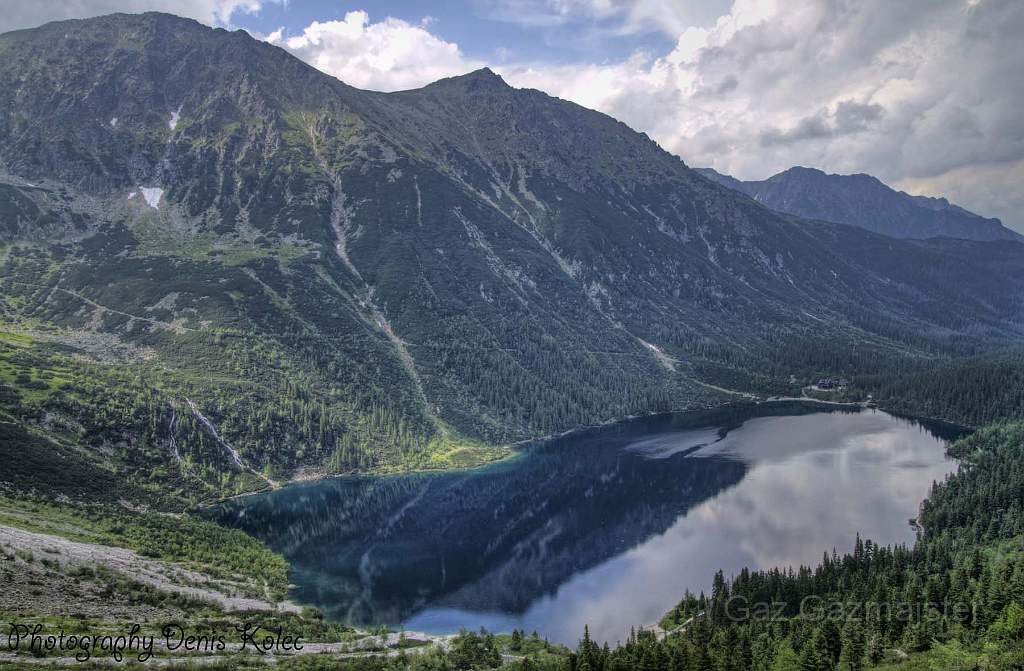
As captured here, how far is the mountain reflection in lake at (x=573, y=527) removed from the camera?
103 m

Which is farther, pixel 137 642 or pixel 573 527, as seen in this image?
pixel 573 527

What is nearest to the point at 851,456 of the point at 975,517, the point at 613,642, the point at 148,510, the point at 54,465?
the point at 975,517

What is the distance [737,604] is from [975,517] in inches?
2360

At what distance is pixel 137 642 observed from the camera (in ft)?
218

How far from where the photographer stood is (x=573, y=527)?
13912 centimetres

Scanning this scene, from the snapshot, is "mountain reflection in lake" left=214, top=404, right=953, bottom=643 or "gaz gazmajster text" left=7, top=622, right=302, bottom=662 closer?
"gaz gazmajster text" left=7, top=622, right=302, bottom=662

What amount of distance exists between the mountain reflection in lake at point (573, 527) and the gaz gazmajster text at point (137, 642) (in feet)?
77.7

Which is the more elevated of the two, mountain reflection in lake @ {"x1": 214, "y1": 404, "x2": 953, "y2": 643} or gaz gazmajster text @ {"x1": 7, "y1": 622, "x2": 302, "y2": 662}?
gaz gazmajster text @ {"x1": 7, "y1": 622, "x2": 302, "y2": 662}

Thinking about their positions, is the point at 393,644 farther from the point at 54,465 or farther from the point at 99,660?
the point at 54,465

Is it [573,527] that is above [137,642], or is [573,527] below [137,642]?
below

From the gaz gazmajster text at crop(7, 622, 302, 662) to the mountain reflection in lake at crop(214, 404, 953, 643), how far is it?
23.7 meters

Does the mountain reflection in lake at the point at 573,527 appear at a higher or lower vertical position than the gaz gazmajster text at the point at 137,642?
lower

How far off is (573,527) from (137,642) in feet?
288

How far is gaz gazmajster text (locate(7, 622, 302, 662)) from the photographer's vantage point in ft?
198
